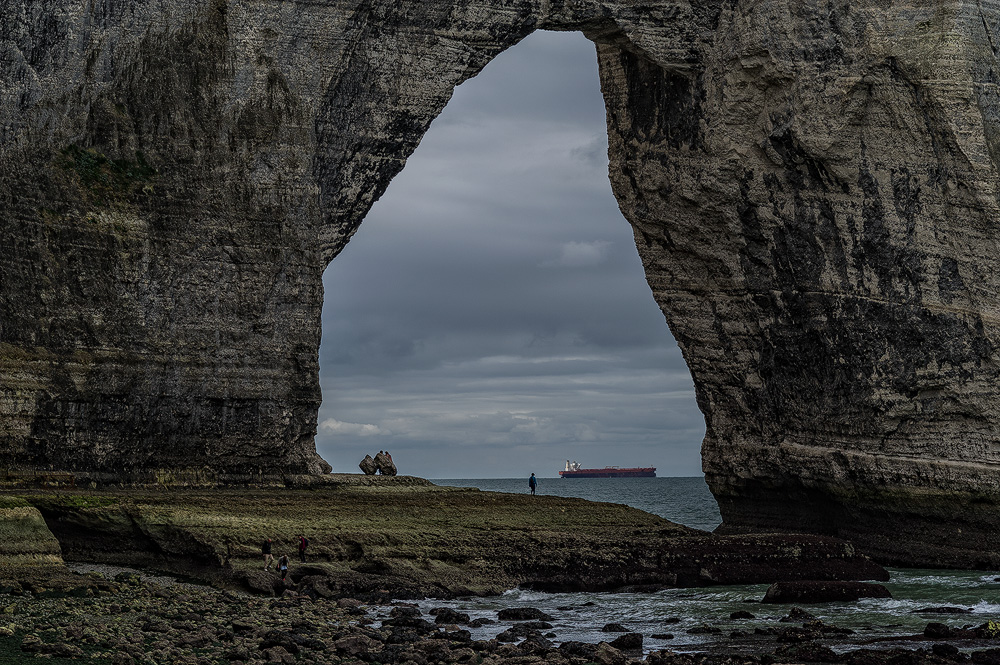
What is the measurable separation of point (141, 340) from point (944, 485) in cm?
1898

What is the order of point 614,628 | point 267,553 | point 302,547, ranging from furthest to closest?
point 302,547, point 267,553, point 614,628

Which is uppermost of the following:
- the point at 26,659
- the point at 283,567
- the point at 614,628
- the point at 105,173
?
the point at 105,173

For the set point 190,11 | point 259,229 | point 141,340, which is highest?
point 190,11

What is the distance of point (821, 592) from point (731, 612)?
2.53 metres

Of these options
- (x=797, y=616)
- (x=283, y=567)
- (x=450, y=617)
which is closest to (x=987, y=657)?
(x=797, y=616)

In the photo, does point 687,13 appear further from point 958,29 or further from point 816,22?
point 958,29

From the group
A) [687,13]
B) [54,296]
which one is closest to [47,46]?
[54,296]

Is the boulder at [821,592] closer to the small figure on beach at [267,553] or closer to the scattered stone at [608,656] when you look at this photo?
the scattered stone at [608,656]

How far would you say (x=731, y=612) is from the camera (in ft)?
70.6

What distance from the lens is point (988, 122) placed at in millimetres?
28688

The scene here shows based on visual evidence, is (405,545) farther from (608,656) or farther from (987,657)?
(987,657)

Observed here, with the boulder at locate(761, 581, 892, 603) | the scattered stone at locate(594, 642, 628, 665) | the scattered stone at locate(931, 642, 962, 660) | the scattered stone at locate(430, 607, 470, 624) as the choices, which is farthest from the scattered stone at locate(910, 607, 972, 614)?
Result: the scattered stone at locate(430, 607, 470, 624)

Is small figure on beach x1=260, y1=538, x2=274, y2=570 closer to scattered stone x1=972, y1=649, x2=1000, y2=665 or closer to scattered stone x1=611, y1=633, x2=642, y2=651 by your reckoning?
scattered stone x1=611, y1=633, x2=642, y2=651

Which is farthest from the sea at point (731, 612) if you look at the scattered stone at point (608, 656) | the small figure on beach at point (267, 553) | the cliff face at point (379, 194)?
the cliff face at point (379, 194)
